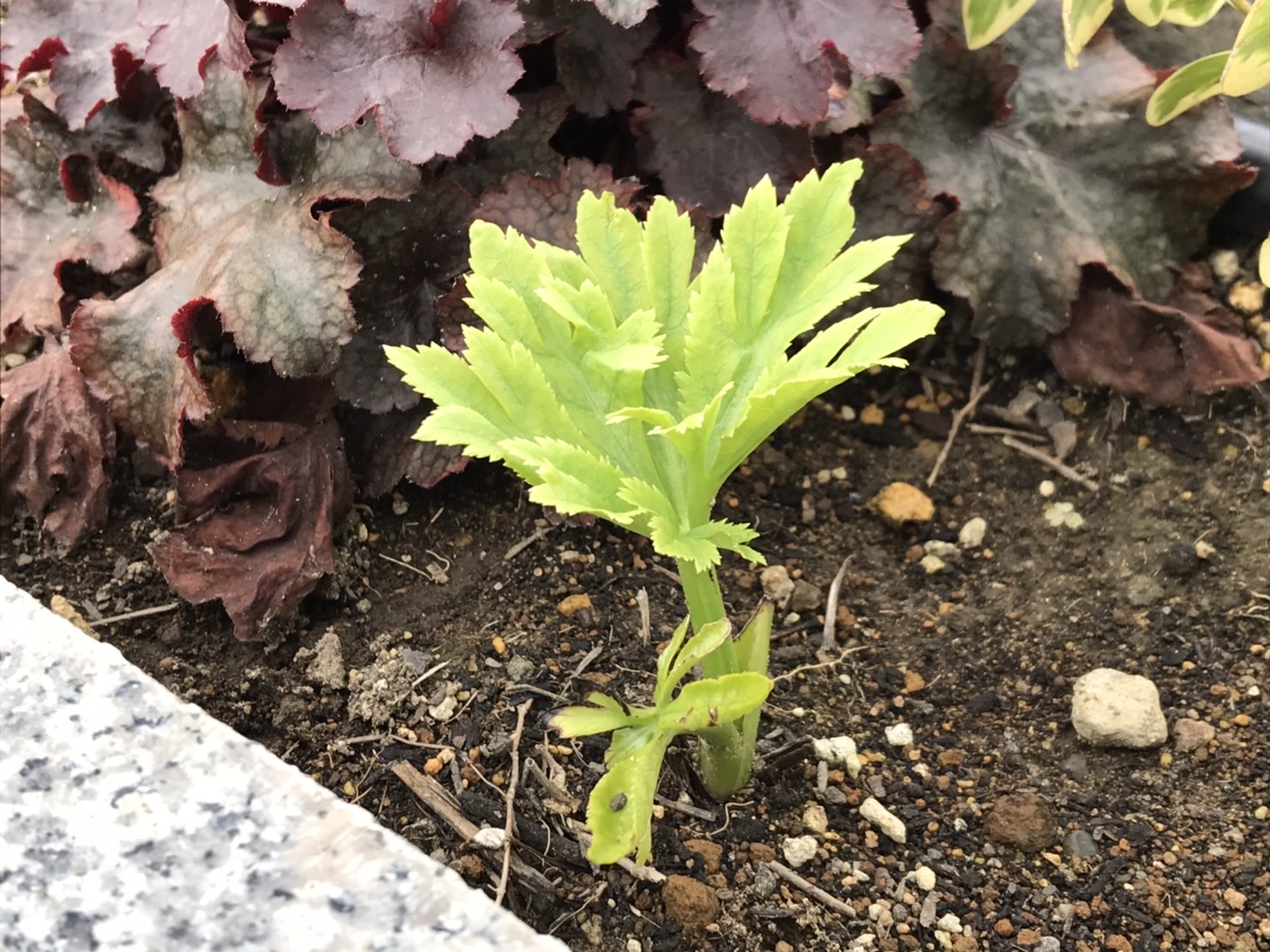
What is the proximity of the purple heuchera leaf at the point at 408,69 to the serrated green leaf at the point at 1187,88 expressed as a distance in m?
0.83

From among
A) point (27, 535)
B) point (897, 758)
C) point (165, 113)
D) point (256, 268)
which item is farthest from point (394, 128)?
point (897, 758)

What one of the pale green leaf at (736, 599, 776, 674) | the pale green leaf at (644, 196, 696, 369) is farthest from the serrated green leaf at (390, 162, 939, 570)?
the pale green leaf at (736, 599, 776, 674)

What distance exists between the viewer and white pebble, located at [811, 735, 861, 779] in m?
1.19

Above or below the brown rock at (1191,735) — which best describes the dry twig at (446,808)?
above

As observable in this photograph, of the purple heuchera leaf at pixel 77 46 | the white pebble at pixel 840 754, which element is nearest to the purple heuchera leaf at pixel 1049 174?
the white pebble at pixel 840 754

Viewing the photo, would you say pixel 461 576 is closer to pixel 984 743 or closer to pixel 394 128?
pixel 394 128

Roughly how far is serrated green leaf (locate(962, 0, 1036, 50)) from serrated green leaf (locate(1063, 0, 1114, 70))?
0.07 m

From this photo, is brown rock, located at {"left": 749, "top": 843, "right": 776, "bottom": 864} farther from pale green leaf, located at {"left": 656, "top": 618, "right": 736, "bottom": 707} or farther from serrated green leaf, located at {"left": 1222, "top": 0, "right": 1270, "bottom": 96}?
serrated green leaf, located at {"left": 1222, "top": 0, "right": 1270, "bottom": 96}

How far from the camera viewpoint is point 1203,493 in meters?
1.45

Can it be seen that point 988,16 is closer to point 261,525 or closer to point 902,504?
point 902,504

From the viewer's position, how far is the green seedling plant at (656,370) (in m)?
0.87

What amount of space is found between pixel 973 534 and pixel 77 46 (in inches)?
51.3

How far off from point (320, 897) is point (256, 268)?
79 centimetres

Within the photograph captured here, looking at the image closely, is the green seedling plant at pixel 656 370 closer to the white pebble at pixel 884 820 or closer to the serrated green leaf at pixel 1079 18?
the white pebble at pixel 884 820
